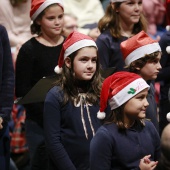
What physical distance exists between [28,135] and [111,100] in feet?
3.48

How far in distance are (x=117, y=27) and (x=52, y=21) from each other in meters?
0.51

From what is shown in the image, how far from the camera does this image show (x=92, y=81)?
3.94 metres

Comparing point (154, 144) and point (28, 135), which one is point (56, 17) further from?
point (154, 144)

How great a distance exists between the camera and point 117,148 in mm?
3412

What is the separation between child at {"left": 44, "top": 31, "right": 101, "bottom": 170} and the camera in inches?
150

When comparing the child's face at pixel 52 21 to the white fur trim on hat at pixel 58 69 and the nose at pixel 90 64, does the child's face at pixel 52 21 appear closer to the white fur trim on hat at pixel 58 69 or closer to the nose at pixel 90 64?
the white fur trim on hat at pixel 58 69

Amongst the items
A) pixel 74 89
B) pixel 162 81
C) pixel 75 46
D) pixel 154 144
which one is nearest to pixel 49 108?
pixel 74 89

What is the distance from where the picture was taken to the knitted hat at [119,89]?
11.5 feet

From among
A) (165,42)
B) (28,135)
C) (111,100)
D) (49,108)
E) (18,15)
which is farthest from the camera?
(18,15)

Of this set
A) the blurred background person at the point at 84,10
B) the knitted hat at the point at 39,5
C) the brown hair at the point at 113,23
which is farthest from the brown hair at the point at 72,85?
the blurred background person at the point at 84,10

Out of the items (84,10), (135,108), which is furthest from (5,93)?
(84,10)

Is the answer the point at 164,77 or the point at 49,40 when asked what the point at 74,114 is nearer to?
the point at 49,40

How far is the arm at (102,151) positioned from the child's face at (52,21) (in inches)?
50.0

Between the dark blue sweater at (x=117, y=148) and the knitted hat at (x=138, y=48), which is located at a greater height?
the knitted hat at (x=138, y=48)
